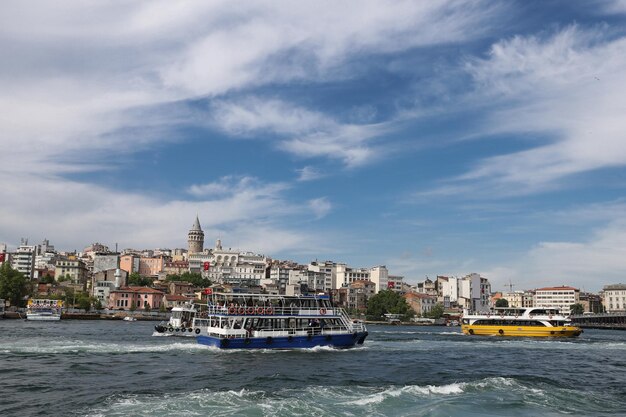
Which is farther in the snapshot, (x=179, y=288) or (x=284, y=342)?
(x=179, y=288)

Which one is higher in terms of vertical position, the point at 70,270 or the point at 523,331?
the point at 70,270

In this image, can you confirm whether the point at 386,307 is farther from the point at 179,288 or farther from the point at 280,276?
A: the point at 179,288

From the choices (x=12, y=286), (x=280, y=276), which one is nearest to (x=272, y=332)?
(x=12, y=286)

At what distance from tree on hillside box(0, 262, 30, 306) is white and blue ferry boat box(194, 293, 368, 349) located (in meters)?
87.2

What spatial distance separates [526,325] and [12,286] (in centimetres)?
9803

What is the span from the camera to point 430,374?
1374 inches

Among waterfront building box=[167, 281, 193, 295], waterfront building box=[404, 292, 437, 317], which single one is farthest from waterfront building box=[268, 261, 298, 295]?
waterfront building box=[404, 292, 437, 317]

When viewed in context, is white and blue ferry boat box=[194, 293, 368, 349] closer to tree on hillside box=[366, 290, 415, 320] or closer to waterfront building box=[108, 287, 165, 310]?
waterfront building box=[108, 287, 165, 310]

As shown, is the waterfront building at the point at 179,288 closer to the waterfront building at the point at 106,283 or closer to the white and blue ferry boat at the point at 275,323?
the waterfront building at the point at 106,283

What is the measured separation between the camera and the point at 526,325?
80.4m

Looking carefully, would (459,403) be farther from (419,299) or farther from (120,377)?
(419,299)

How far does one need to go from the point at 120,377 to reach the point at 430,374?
1727 centimetres

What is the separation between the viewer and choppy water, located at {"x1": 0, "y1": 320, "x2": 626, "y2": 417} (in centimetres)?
2309

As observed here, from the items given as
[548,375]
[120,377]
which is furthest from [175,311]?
[548,375]
